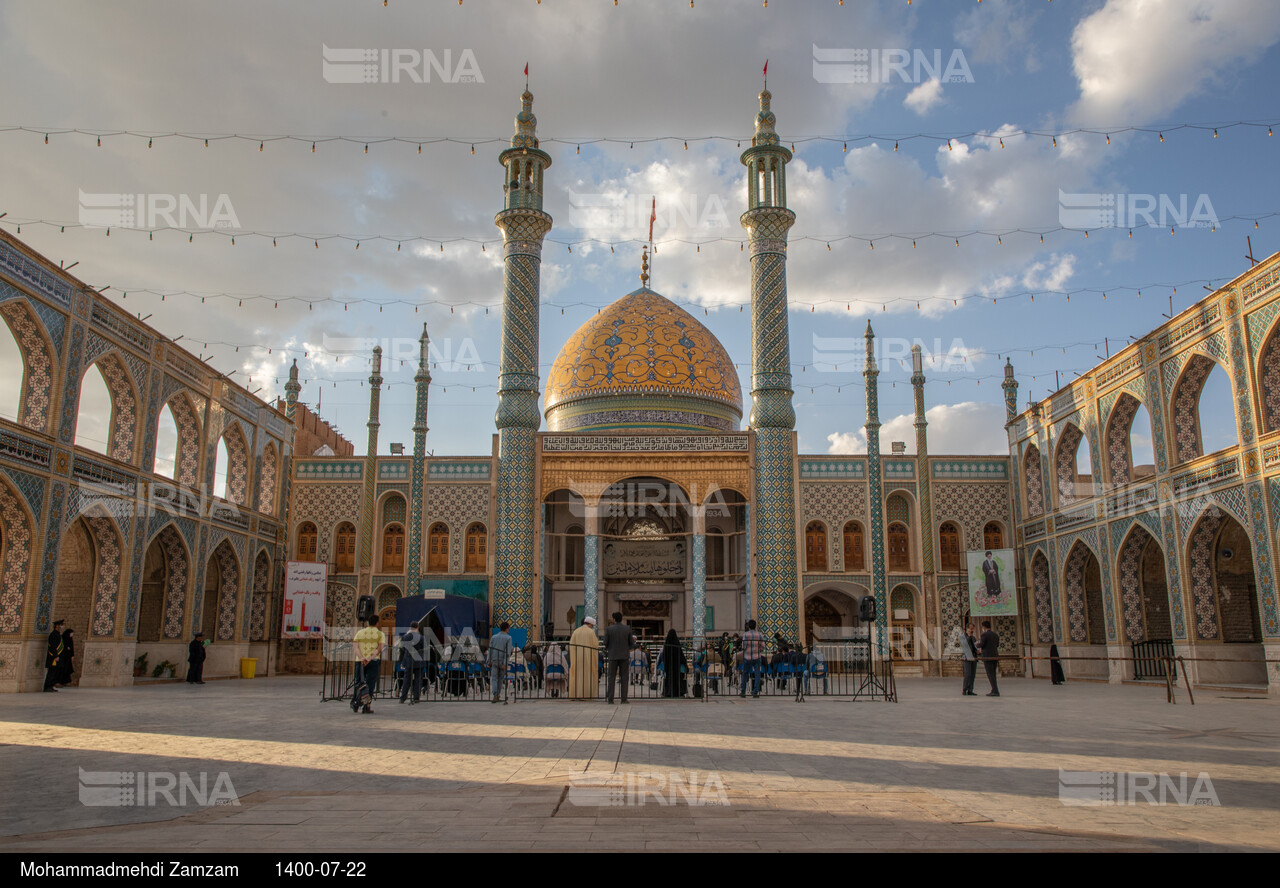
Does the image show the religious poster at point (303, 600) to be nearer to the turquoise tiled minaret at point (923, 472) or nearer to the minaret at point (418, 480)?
the minaret at point (418, 480)

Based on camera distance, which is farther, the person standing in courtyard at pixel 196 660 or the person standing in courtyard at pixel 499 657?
the person standing in courtyard at pixel 196 660

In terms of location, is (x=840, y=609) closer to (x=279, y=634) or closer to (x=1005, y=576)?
(x=1005, y=576)

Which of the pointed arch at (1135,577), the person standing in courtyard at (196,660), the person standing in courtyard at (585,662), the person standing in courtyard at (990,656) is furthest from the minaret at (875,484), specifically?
the person standing in courtyard at (196,660)

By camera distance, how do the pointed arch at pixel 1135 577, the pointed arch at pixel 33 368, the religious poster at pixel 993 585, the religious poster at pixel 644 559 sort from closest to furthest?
the pointed arch at pixel 33 368 < the pointed arch at pixel 1135 577 < the religious poster at pixel 993 585 < the religious poster at pixel 644 559

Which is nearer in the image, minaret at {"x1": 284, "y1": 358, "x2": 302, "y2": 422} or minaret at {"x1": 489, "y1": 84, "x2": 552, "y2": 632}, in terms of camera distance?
minaret at {"x1": 489, "y1": 84, "x2": 552, "y2": 632}

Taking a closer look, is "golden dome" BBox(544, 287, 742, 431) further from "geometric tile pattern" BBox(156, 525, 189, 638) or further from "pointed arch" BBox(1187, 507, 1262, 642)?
"pointed arch" BBox(1187, 507, 1262, 642)

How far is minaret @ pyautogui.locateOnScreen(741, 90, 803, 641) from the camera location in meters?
22.0

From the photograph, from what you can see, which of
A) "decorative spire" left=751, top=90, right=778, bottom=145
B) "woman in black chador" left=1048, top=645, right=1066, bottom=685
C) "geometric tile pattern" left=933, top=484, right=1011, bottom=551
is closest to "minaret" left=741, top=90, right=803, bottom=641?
"decorative spire" left=751, top=90, right=778, bottom=145

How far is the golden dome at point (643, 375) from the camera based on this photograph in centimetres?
2580

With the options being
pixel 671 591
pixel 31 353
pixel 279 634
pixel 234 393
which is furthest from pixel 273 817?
pixel 671 591

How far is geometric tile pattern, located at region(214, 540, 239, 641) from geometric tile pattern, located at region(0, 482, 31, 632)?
7.01m

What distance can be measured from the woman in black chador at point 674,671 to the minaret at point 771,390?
8.19 metres

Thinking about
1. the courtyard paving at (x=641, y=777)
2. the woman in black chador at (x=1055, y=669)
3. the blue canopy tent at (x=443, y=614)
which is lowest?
the woman in black chador at (x=1055, y=669)

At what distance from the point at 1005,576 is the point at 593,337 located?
13095 millimetres
